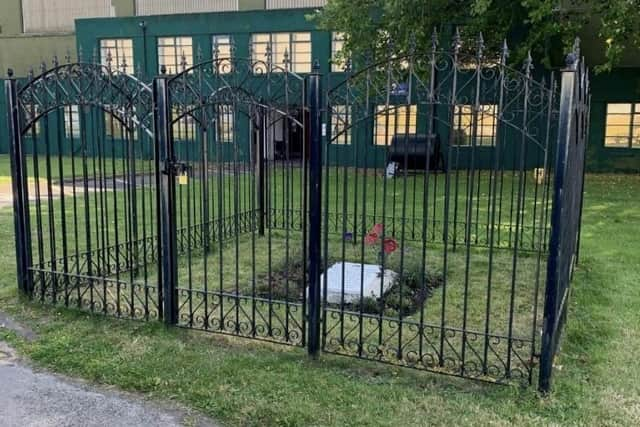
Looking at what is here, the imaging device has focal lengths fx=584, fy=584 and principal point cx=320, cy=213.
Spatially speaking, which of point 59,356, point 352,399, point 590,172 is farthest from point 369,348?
point 590,172

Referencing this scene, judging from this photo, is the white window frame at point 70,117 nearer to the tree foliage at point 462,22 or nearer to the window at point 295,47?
the tree foliage at point 462,22

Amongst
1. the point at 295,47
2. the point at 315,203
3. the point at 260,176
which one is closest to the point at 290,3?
the point at 295,47

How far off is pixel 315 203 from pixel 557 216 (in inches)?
62.3

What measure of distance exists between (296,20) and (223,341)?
18.0 m

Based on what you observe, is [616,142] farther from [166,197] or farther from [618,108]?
[166,197]

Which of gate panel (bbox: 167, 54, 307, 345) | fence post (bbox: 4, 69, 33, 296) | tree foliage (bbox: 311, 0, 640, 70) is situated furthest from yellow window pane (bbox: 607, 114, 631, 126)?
fence post (bbox: 4, 69, 33, 296)

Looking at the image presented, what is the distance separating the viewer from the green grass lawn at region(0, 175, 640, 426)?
342 centimetres

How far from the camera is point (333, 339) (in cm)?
450

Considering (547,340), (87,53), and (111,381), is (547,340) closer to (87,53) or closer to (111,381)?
(111,381)

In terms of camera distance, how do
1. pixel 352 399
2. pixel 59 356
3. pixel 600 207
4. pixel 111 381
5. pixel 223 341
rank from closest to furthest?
1. pixel 352 399
2. pixel 111 381
3. pixel 59 356
4. pixel 223 341
5. pixel 600 207

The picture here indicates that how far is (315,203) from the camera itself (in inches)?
162

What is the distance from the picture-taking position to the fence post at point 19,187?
507cm

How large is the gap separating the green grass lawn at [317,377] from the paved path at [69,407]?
133mm

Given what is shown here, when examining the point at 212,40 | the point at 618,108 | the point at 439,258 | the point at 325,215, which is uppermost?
the point at 212,40
